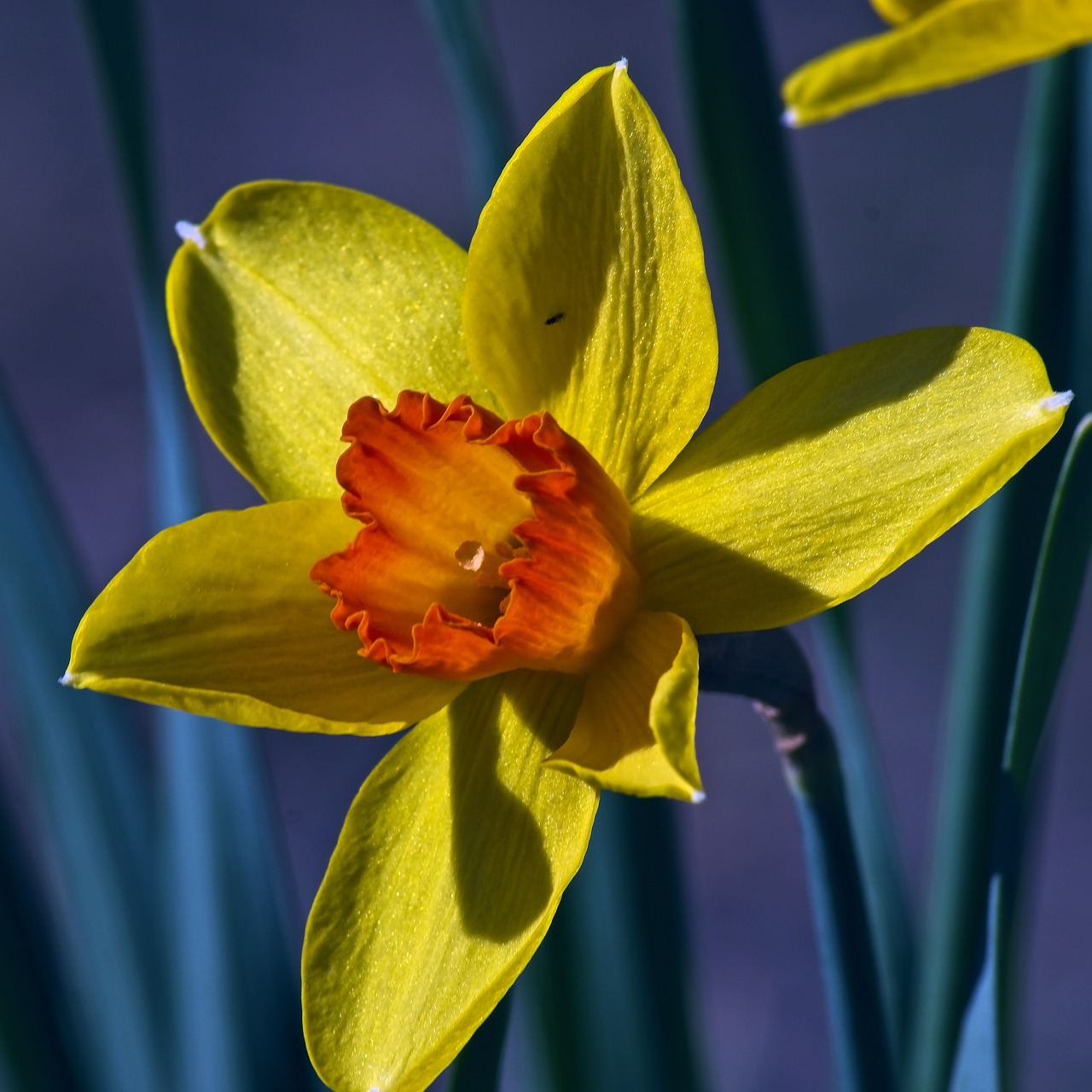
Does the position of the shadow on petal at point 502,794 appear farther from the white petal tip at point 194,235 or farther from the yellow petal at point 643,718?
the white petal tip at point 194,235

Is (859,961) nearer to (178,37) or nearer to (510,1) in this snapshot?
(510,1)

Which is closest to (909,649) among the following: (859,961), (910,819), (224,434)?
(910,819)

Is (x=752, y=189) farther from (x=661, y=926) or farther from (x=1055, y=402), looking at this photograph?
(x=661, y=926)

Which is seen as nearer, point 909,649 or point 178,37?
point 909,649

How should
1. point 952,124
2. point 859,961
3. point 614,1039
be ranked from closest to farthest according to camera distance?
point 859,961 → point 614,1039 → point 952,124

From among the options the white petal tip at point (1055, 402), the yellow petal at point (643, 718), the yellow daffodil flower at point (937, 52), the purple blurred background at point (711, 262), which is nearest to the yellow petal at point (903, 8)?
the yellow daffodil flower at point (937, 52)
